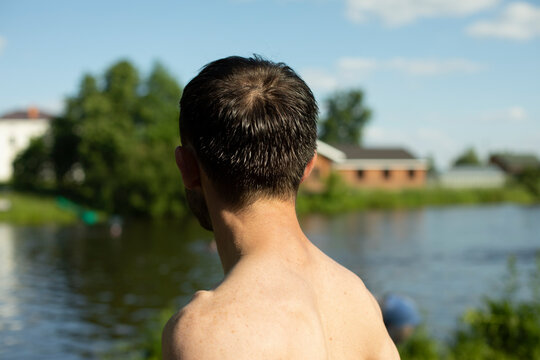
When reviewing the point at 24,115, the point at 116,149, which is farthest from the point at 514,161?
the point at 24,115

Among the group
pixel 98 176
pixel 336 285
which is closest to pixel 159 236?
pixel 98 176

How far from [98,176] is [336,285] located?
169 feet

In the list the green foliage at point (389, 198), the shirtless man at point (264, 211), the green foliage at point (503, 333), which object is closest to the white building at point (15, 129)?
the green foliage at point (389, 198)

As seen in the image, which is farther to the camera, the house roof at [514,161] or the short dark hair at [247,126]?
the house roof at [514,161]

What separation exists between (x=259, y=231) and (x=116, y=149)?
52.9m

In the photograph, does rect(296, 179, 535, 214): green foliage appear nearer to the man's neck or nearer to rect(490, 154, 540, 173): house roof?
rect(490, 154, 540, 173): house roof

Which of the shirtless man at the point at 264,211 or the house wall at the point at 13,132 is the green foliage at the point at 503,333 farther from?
the house wall at the point at 13,132

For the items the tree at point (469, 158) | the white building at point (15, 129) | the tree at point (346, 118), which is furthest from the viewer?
the tree at point (469, 158)

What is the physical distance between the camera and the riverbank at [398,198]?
55594 mm

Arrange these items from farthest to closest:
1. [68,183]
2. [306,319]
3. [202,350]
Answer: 1. [68,183]
2. [306,319]
3. [202,350]

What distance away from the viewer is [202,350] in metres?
1.37

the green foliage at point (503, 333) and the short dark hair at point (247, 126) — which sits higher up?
the short dark hair at point (247, 126)

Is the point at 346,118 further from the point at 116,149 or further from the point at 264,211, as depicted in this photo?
the point at 264,211

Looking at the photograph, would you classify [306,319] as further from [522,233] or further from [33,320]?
[522,233]
